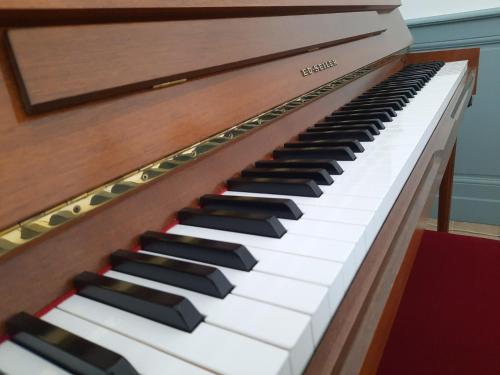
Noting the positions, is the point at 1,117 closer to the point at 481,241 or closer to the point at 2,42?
A: the point at 2,42

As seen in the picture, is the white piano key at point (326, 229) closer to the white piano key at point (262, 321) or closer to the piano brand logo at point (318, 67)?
the white piano key at point (262, 321)

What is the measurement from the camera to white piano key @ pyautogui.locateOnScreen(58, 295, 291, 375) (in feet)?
1.06

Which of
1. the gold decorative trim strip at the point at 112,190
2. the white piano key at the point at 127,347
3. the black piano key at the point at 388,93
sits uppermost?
the gold decorative trim strip at the point at 112,190

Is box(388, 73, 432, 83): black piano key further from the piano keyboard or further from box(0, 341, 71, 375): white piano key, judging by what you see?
box(0, 341, 71, 375): white piano key

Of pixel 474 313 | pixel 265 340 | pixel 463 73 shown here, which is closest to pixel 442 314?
pixel 474 313

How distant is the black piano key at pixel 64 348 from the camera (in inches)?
12.5

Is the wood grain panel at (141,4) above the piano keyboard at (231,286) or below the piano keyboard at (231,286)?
above

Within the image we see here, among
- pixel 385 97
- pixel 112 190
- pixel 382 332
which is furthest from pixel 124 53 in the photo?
pixel 385 97

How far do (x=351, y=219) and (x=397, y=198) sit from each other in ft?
0.56

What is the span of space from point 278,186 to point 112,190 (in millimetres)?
281

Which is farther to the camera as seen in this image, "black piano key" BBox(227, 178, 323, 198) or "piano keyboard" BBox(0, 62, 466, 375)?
"black piano key" BBox(227, 178, 323, 198)

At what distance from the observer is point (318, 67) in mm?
1062

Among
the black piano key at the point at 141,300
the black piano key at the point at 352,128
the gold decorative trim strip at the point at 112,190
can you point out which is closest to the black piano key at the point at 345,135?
the black piano key at the point at 352,128

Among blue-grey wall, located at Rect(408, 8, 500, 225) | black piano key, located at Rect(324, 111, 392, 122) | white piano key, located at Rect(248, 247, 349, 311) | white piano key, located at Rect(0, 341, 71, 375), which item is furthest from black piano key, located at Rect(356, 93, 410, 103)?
blue-grey wall, located at Rect(408, 8, 500, 225)
